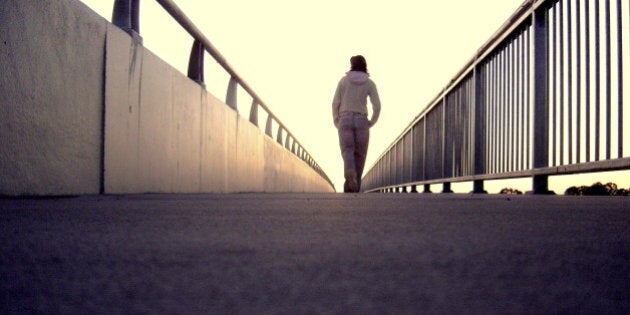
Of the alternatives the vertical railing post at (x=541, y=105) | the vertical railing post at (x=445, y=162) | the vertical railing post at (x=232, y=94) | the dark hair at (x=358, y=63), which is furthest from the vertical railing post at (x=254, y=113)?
the vertical railing post at (x=541, y=105)

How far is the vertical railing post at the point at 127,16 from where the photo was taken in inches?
179

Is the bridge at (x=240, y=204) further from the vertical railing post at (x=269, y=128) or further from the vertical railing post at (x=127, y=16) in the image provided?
the vertical railing post at (x=269, y=128)

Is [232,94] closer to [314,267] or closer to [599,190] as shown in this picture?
[599,190]

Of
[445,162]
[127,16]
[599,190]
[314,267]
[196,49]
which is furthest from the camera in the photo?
[445,162]

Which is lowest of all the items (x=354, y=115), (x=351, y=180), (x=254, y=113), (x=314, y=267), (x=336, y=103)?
(x=314, y=267)

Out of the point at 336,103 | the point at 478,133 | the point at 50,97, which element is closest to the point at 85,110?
the point at 50,97

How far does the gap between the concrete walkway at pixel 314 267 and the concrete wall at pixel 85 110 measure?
1.48 m

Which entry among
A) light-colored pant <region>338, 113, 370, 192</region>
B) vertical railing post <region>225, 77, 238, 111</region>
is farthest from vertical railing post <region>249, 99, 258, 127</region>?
light-colored pant <region>338, 113, 370, 192</region>

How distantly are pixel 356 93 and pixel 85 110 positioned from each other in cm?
500

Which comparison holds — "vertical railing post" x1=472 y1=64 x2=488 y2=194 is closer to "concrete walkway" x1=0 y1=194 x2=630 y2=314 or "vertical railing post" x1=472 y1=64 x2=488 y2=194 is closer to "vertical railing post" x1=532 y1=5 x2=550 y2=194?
"vertical railing post" x1=532 y1=5 x2=550 y2=194

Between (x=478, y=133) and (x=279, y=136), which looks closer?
(x=478, y=133)

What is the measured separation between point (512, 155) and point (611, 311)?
5.55 metres

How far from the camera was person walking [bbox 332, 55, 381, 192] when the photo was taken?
8.59 meters

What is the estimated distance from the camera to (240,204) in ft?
9.65
